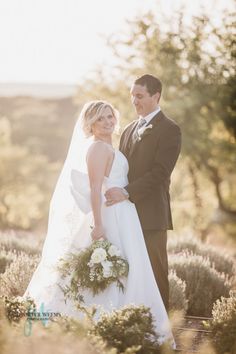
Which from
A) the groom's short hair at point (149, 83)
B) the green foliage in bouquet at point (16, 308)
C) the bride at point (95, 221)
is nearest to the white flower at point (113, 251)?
the bride at point (95, 221)

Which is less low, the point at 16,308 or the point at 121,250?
the point at 121,250

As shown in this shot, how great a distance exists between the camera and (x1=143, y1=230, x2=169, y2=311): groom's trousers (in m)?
6.82

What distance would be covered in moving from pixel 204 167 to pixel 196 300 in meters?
17.5

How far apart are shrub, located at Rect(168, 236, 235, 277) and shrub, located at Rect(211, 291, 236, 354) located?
16.9 ft

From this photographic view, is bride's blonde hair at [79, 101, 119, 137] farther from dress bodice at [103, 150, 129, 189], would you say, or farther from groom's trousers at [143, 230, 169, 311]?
groom's trousers at [143, 230, 169, 311]

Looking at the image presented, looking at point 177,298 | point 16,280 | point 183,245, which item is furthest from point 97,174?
point 183,245

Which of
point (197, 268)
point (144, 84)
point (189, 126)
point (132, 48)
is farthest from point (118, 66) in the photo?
point (144, 84)

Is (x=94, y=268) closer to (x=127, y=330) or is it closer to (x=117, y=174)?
(x=117, y=174)

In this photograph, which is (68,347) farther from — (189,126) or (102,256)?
(189,126)

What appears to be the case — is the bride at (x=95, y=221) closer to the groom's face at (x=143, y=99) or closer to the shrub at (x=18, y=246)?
the groom's face at (x=143, y=99)

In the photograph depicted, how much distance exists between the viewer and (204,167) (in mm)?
26734

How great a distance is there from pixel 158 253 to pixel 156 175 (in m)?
0.82

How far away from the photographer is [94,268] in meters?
6.39

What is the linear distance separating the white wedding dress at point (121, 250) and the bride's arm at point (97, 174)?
6.6 inches
